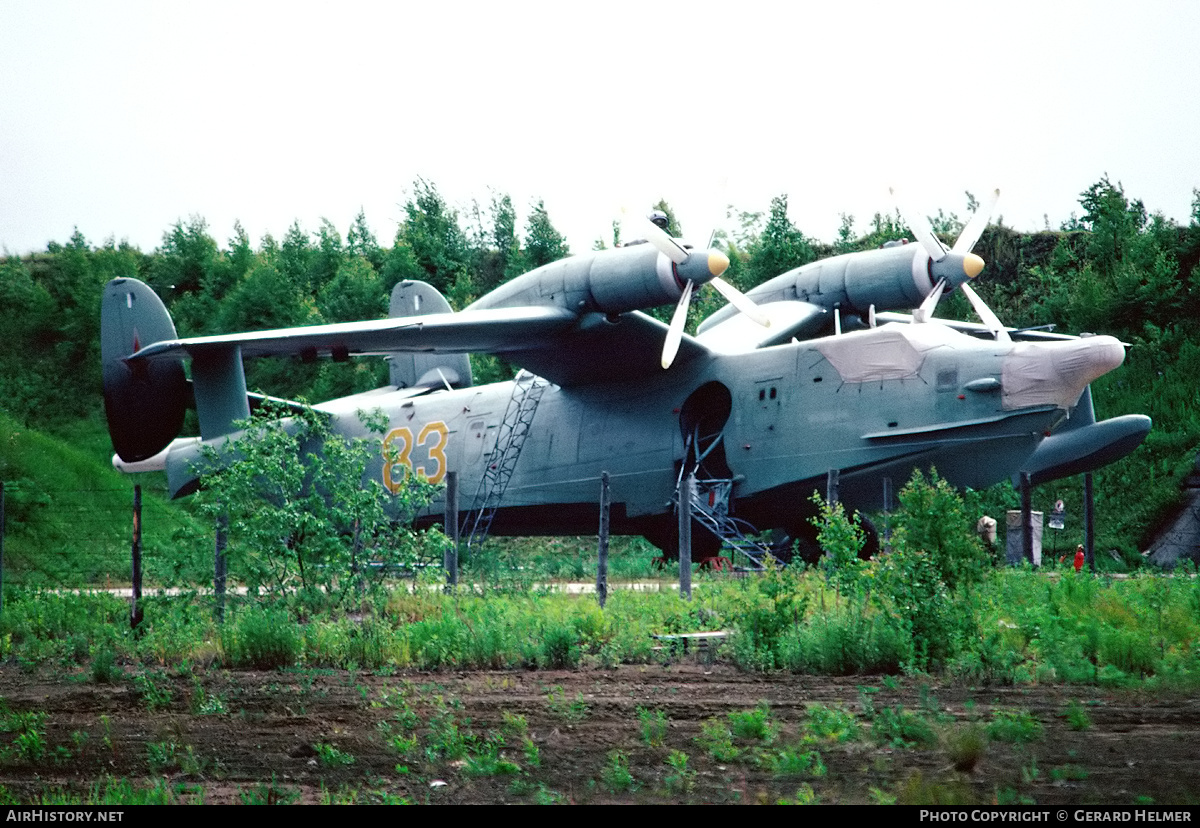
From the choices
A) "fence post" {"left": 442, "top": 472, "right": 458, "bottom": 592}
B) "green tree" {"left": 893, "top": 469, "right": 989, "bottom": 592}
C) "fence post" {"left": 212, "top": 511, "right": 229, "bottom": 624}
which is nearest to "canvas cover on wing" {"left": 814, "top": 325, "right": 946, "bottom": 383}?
"fence post" {"left": 442, "top": 472, "right": 458, "bottom": 592}

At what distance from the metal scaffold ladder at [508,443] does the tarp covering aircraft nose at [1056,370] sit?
324 inches

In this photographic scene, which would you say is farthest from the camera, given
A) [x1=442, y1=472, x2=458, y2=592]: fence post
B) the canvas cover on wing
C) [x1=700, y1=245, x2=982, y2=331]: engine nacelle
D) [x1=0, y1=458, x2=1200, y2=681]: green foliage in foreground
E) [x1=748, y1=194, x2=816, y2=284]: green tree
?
[x1=748, y1=194, x2=816, y2=284]: green tree

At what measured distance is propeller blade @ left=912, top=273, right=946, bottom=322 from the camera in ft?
56.3

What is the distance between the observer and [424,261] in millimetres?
42906

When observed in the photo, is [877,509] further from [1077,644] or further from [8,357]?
[8,357]

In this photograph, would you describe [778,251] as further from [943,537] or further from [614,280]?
[943,537]

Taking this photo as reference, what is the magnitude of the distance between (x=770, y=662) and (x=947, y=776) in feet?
12.9

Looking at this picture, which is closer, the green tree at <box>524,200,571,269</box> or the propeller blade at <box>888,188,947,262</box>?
the propeller blade at <box>888,188,947,262</box>

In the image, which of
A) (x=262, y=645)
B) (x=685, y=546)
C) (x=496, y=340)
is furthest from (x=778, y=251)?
(x=262, y=645)

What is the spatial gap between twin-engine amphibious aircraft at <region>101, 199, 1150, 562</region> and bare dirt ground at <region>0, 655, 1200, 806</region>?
21.2 ft

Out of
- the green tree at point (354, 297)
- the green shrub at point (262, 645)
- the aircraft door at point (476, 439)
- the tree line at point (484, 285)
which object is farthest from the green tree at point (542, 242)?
the green shrub at point (262, 645)

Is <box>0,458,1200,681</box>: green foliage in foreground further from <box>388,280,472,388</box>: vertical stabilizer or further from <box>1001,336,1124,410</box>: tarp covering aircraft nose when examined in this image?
<box>388,280,472,388</box>: vertical stabilizer

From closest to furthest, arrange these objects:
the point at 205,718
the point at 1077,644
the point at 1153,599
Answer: the point at 205,718, the point at 1077,644, the point at 1153,599
